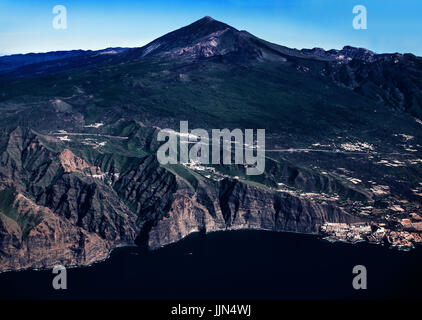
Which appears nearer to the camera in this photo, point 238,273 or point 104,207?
point 238,273

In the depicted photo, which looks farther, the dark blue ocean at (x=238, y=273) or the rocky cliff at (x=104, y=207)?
the rocky cliff at (x=104, y=207)

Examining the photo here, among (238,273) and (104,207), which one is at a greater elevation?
(104,207)

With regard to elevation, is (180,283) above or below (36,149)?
below

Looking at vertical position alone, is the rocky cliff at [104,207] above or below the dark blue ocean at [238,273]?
above

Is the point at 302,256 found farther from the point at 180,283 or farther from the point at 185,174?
the point at 185,174

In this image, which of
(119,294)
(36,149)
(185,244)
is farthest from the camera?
(36,149)

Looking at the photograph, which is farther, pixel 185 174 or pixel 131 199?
pixel 185 174

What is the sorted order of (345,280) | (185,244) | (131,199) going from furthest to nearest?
(131,199) → (185,244) → (345,280)
